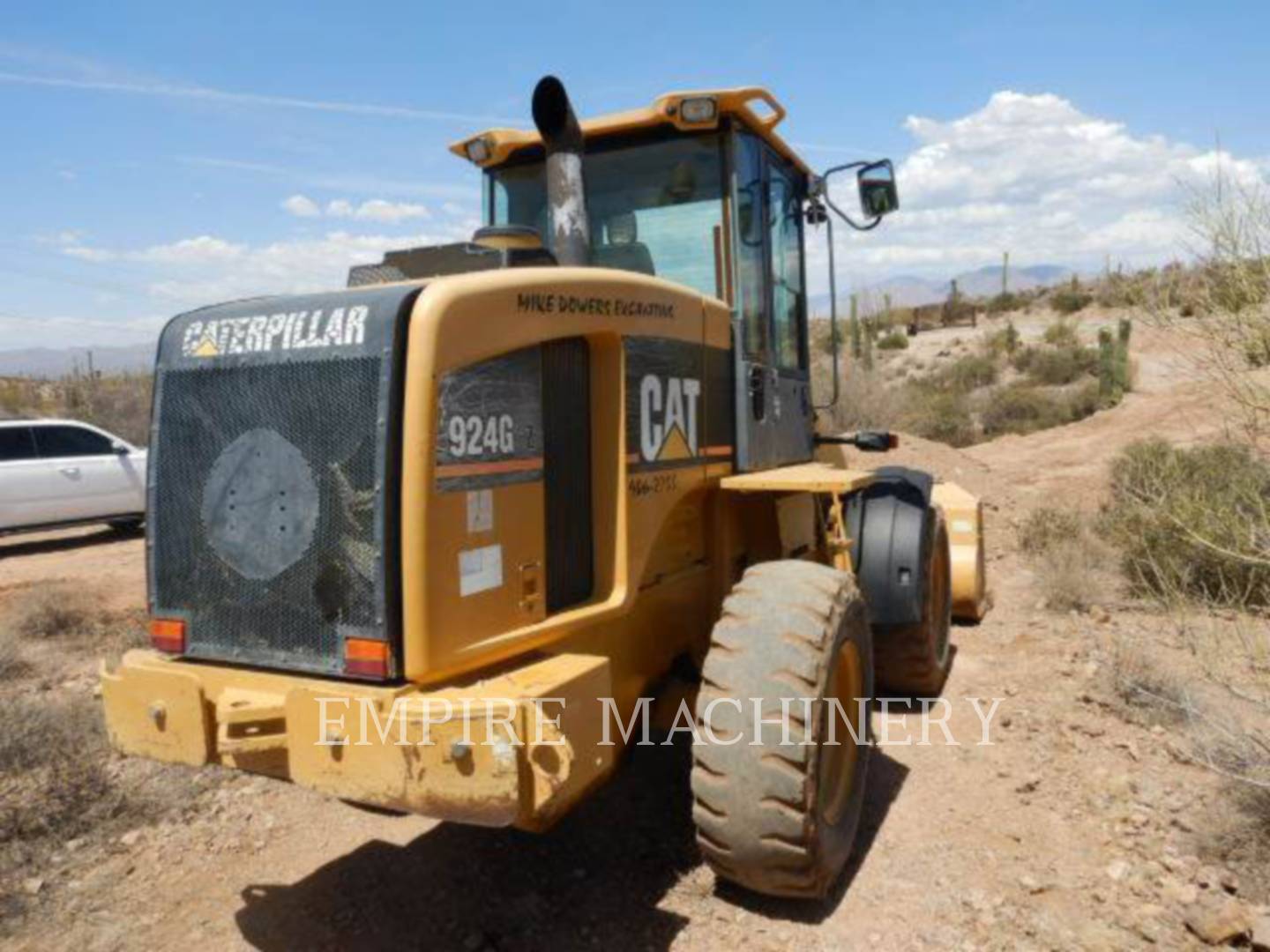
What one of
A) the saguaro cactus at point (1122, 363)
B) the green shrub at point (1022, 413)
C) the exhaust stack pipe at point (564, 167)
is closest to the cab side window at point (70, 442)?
the exhaust stack pipe at point (564, 167)

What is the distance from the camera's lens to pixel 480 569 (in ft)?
9.70

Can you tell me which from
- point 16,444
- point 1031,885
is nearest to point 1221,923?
point 1031,885

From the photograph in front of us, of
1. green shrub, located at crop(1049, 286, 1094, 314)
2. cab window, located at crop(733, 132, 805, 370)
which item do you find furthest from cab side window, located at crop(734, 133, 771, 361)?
green shrub, located at crop(1049, 286, 1094, 314)

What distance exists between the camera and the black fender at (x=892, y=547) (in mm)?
5031

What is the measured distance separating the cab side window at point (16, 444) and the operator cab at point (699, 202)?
9.89m

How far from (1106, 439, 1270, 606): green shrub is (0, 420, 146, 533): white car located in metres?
11.6

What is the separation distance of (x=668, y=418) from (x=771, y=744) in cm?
125

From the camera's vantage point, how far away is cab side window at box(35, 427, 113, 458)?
1241cm

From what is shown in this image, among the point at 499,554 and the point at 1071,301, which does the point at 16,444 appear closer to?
the point at 499,554

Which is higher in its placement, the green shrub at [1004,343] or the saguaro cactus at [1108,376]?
the green shrub at [1004,343]

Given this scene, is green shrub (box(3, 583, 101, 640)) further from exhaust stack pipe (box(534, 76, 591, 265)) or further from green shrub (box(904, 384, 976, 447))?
green shrub (box(904, 384, 976, 447))

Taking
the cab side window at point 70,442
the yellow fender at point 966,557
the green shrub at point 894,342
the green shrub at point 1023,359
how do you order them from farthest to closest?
1. the green shrub at point 894,342
2. the green shrub at point 1023,359
3. the cab side window at point 70,442
4. the yellow fender at point 966,557

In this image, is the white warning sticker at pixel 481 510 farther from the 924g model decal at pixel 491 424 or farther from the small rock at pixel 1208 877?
the small rock at pixel 1208 877

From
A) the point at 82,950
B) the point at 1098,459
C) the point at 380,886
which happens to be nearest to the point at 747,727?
the point at 380,886
